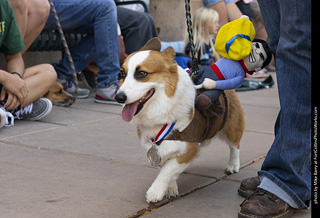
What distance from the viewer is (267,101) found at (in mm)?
6562

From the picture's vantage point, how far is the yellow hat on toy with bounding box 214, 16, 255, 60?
2887 millimetres

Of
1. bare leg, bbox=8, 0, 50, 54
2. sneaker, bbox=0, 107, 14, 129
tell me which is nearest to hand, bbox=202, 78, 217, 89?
sneaker, bbox=0, 107, 14, 129

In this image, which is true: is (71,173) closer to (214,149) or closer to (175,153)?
(175,153)

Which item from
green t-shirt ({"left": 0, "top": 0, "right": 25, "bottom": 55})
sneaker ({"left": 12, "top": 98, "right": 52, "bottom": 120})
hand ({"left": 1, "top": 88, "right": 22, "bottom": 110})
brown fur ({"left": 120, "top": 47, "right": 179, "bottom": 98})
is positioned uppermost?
brown fur ({"left": 120, "top": 47, "right": 179, "bottom": 98})

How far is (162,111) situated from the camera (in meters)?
2.71

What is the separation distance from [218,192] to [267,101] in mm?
3806

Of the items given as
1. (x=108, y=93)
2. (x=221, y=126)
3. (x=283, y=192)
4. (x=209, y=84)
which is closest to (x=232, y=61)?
(x=209, y=84)

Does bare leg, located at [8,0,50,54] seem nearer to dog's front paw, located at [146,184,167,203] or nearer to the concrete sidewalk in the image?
the concrete sidewalk

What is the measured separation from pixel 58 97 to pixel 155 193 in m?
2.95

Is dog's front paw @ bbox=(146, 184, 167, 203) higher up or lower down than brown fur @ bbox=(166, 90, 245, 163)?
lower down

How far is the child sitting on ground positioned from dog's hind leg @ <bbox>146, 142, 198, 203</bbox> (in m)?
4.59

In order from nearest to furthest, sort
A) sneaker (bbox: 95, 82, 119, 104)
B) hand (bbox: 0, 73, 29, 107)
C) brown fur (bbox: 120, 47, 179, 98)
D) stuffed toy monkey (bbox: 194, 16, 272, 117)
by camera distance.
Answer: brown fur (bbox: 120, 47, 179, 98)
stuffed toy monkey (bbox: 194, 16, 272, 117)
hand (bbox: 0, 73, 29, 107)
sneaker (bbox: 95, 82, 119, 104)

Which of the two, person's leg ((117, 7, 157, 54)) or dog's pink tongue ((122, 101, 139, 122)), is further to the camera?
person's leg ((117, 7, 157, 54))

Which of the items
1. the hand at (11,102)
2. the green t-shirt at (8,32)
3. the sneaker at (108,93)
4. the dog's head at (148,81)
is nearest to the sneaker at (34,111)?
the hand at (11,102)
